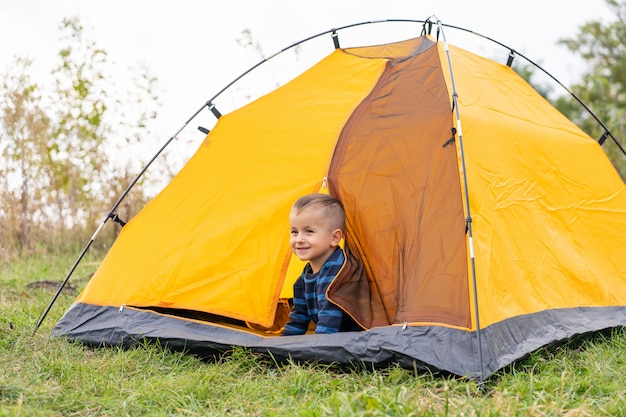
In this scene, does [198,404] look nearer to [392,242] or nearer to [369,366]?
[369,366]

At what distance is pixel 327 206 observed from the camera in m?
3.63

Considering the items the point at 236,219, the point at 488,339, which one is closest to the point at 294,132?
the point at 236,219

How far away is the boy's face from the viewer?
11.7 ft

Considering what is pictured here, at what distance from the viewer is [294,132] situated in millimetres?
4070

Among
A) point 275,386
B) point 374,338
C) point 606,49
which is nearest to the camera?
point 275,386

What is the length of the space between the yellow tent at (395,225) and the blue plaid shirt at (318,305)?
74 mm

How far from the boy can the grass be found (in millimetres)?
464

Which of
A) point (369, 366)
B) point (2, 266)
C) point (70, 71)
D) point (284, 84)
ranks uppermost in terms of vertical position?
point (70, 71)

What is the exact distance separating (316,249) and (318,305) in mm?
270

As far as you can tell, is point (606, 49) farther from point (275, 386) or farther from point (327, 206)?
point (275, 386)

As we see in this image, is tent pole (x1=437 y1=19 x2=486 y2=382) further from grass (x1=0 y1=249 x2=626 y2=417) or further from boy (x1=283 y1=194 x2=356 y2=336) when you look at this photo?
boy (x1=283 y1=194 x2=356 y2=336)

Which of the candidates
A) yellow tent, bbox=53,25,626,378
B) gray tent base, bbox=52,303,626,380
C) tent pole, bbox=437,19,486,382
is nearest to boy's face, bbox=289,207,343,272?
yellow tent, bbox=53,25,626,378

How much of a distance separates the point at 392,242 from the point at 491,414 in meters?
1.33

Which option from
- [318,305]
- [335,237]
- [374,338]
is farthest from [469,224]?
[318,305]
